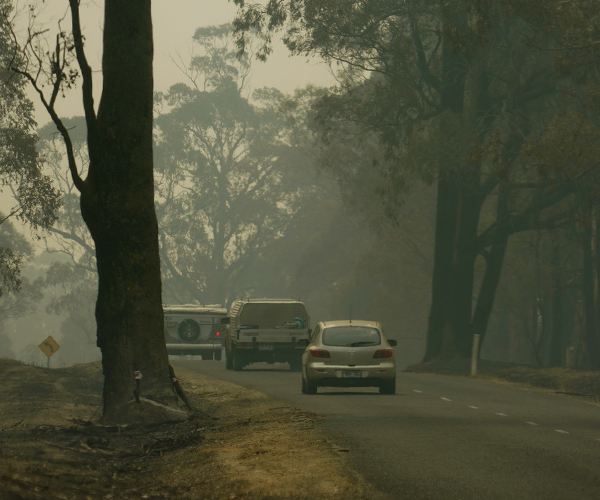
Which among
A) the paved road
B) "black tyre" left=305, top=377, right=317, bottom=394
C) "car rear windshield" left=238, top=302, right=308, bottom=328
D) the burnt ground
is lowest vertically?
the burnt ground

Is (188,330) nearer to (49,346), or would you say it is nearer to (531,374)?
(49,346)

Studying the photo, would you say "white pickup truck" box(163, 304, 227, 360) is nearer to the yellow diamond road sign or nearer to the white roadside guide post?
the yellow diamond road sign

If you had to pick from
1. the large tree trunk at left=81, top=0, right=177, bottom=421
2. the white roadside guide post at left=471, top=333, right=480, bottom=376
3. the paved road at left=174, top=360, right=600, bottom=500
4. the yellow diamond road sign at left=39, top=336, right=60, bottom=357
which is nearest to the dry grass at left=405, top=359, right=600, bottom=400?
the white roadside guide post at left=471, top=333, right=480, bottom=376

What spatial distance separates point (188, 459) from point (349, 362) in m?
9.18

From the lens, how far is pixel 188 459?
12273mm

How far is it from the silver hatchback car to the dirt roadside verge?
5.72 feet

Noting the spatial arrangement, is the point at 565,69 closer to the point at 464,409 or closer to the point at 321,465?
the point at 464,409

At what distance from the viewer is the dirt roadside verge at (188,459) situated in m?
9.73

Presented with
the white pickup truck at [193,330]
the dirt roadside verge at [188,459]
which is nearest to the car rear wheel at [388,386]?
the dirt roadside verge at [188,459]

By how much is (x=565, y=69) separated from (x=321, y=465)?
18776mm

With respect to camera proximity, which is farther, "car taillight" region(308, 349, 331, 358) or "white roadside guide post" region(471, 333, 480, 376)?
"white roadside guide post" region(471, 333, 480, 376)

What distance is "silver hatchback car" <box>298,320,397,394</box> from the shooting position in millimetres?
21188

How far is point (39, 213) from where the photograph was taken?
3397cm

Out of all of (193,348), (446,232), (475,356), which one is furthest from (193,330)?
(475,356)
